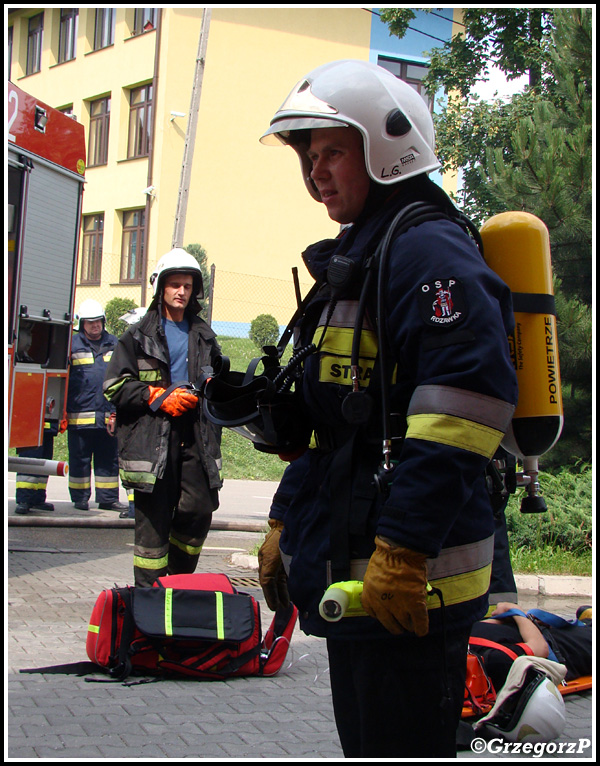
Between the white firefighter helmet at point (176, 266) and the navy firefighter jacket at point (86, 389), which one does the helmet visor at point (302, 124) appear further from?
the navy firefighter jacket at point (86, 389)

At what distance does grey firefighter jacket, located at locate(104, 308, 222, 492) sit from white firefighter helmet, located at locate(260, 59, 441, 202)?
8.67 feet

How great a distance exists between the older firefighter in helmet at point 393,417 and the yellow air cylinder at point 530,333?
0.19 metres

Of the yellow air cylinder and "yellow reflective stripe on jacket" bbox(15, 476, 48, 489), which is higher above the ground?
the yellow air cylinder

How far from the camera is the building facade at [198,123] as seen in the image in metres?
24.8

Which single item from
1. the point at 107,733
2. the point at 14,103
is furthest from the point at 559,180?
the point at 107,733

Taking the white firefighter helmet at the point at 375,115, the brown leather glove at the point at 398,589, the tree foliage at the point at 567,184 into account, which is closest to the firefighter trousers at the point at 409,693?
the brown leather glove at the point at 398,589

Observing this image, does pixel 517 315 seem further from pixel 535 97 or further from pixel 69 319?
pixel 535 97

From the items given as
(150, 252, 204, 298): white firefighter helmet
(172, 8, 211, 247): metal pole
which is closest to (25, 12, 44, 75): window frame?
(172, 8, 211, 247): metal pole

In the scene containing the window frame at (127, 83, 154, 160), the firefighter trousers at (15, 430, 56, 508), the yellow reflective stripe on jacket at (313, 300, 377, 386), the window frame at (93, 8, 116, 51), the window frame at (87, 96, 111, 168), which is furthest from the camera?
the window frame at (87, 96, 111, 168)

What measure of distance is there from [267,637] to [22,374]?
3.61 meters

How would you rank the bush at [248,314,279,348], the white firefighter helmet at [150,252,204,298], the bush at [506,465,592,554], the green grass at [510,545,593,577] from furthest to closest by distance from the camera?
the bush at [248,314,279,348] < the bush at [506,465,592,554] < the green grass at [510,545,593,577] < the white firefighter helmet at [150,252,204,298]

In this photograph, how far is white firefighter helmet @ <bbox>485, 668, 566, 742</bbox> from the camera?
3449 mm

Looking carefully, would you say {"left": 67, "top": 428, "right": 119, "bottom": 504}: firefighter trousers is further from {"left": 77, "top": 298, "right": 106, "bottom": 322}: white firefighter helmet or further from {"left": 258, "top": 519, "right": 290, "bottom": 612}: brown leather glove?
{"left": 258, "top": 519, "right": 290, "bottom": 612}: brown leather glove

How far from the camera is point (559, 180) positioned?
Result: 24.4 ft
